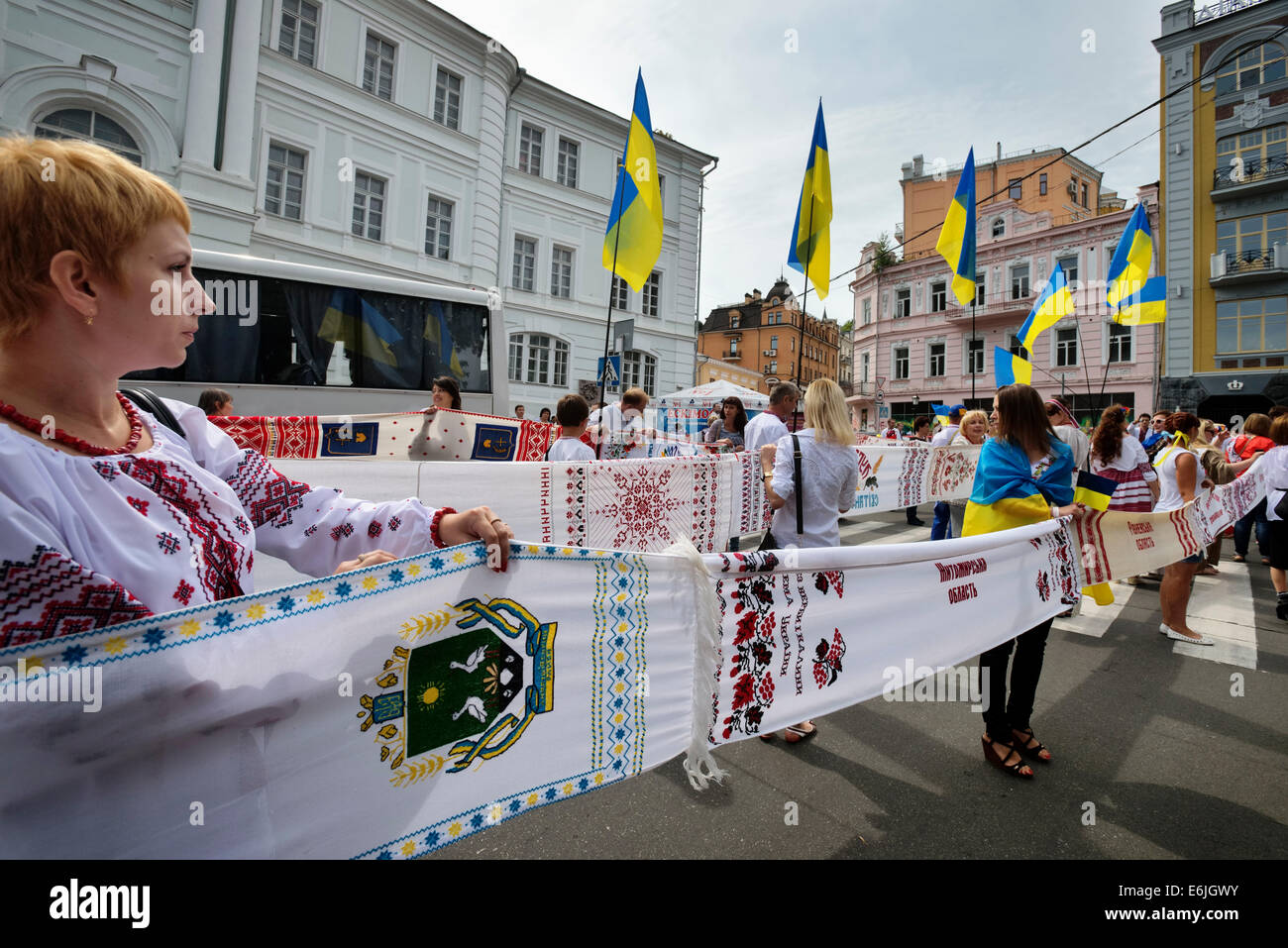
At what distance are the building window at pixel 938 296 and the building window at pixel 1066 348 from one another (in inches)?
267

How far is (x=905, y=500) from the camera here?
1053cm

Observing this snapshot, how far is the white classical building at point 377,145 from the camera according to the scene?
44.3 feet

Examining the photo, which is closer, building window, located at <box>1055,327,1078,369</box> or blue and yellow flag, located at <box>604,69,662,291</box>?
blue and yellow flag, located at <box>604,69,662,291</box>

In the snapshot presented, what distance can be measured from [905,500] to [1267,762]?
728 cm

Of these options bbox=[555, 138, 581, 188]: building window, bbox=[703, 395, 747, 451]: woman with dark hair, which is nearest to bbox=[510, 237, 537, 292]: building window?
bbox=[555, 138, 581, 188]: building window

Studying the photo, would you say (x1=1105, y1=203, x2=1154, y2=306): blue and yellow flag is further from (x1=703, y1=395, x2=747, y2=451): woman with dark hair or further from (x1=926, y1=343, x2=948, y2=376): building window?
(x1=926, y1=343, x2=948, y2=376): building window

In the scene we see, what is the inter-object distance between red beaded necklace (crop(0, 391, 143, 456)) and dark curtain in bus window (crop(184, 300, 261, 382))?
7594mm

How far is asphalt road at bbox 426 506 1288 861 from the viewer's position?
105 inches

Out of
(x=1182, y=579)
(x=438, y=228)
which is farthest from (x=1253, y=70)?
(x=1182, y=579)

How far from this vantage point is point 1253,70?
86.1ft

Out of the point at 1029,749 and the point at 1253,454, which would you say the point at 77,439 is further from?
the point at 1253,454
